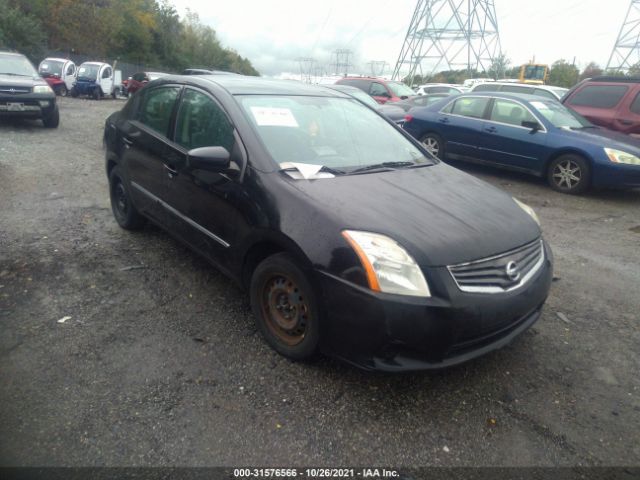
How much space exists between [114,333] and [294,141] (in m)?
1.78

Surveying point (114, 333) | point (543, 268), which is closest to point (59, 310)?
point (114, 333)

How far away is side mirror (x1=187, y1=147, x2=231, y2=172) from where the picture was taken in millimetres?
2950

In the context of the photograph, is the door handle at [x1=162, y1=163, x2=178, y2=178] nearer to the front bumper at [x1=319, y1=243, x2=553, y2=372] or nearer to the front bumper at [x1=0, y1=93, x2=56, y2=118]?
the front bumper at [x1=319, y1=243, x2=553, y2=372]

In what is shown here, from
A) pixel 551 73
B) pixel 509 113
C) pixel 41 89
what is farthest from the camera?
pixel 551 73

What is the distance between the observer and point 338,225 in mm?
2455

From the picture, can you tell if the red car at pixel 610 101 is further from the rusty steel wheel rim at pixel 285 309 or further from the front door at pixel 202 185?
the rusty steel wheel rim at pixel 285 309

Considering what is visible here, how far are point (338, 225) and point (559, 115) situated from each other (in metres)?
7.00

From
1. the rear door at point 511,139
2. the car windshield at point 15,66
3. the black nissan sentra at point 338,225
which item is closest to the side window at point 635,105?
the rear door at point 511,139

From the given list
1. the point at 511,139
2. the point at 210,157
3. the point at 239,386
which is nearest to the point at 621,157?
the point at 511,139

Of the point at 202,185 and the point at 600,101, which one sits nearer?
the point at 202,185

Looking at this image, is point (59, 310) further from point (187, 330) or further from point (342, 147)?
point (342, 147)

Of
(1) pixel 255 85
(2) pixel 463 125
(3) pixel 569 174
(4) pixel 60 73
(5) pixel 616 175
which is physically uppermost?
(1) pixel 255 85

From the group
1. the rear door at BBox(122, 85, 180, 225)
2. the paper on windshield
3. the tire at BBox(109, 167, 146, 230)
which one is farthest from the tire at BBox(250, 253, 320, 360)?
the tire at BBox(109, 167, 146, 230)

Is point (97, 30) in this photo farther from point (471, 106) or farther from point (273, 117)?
point (273, 117)
